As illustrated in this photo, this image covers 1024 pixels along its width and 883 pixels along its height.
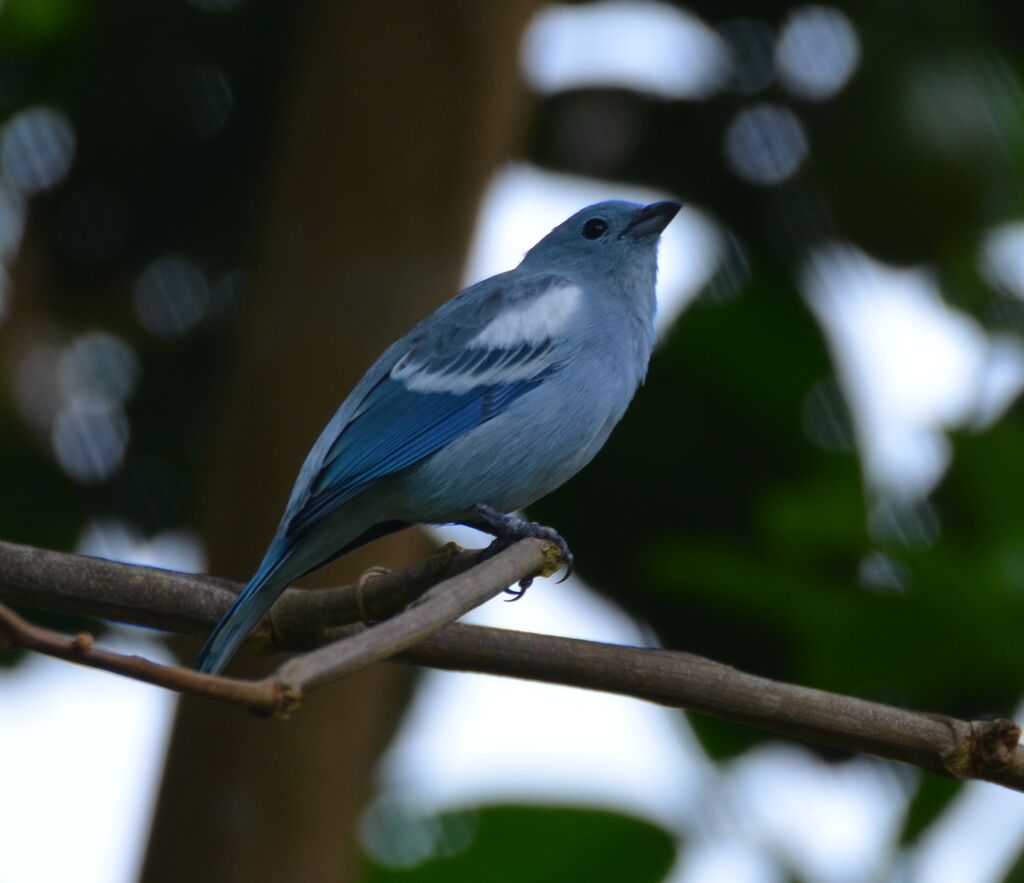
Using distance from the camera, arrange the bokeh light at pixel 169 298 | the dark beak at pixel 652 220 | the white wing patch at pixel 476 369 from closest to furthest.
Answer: the white wing patch at pixel 476 369, the dark beak at pixel 652 220, the bokeh light at pixel 169 298

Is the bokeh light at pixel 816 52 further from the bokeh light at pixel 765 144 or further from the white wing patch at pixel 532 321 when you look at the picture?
the white wing patch at pixel 532 321

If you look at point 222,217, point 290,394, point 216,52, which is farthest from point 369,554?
point 216,52

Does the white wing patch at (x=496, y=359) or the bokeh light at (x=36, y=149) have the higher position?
the white wing patch at (x=496, y=359)

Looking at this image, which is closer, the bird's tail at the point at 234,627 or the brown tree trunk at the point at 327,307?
the bird's tail at the point at 234,627

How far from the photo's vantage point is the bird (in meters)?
3.33

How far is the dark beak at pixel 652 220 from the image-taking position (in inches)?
165

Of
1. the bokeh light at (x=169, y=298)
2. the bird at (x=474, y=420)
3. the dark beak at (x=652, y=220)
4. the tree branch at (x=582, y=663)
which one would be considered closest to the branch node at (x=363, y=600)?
the tree branch at (x=582, y=663)

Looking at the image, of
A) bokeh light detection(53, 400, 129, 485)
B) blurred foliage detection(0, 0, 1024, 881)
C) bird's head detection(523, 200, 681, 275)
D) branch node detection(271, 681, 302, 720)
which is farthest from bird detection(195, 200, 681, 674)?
bokeh light detection(53, 400, 129, 485)

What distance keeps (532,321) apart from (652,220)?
636 millimetres

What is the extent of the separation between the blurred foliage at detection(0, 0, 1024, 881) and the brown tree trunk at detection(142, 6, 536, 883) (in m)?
0.44

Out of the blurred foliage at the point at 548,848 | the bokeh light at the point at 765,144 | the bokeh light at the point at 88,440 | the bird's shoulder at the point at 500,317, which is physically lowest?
the blurred foliage at the point at 548,848

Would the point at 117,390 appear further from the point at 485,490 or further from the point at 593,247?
the point at 485,490

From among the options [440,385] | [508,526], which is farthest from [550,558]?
[440,385]

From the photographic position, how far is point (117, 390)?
16.5ft
